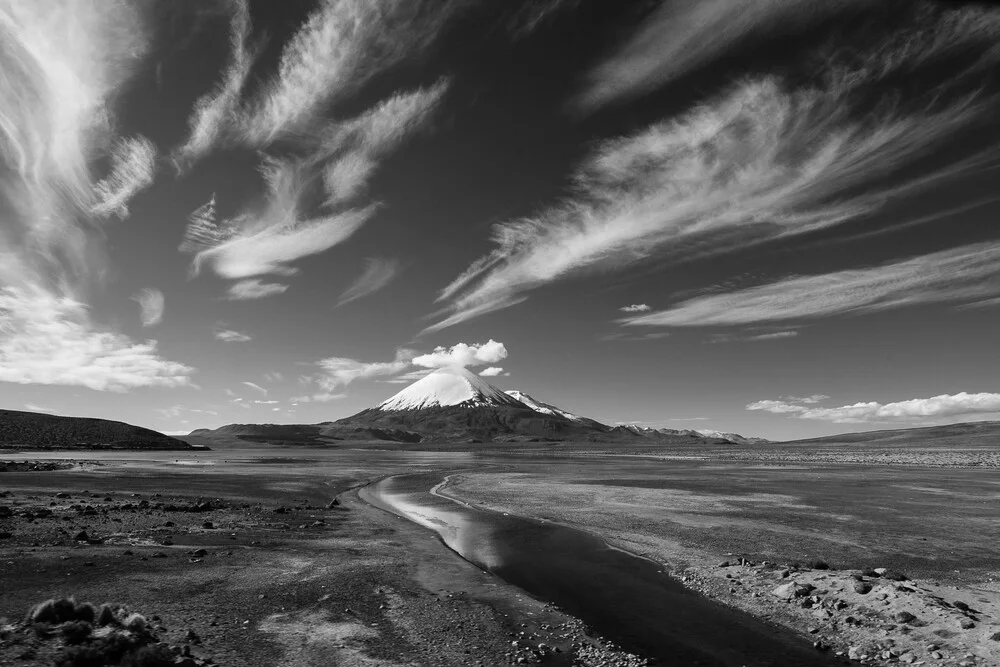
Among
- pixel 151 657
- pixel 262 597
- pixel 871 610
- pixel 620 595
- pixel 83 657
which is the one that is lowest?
pixel 620 595

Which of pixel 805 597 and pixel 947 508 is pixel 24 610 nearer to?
pixel 805 597

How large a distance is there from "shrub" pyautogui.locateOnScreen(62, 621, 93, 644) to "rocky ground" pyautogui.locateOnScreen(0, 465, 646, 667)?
0.14 feet

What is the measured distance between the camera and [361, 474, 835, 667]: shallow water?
14.3 meters

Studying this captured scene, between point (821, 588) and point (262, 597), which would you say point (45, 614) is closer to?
point (262, 597)

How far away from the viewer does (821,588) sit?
18406mm

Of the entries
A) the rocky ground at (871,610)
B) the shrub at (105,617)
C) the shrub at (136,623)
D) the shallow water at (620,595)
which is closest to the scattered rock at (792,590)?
the rocky ground at (871,610)

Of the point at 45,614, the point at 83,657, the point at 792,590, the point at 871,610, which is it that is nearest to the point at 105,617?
the point at 45,614

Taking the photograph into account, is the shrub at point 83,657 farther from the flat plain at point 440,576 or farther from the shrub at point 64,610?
the shrub at point 64,610

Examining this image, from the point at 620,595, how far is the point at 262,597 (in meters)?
12.6

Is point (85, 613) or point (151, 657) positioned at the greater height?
point (85, 613)

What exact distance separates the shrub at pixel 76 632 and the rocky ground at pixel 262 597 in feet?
0.14

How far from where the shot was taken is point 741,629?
1590 centimetres

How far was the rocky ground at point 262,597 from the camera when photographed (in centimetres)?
1322

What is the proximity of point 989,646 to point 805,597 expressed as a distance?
15.9 feet
